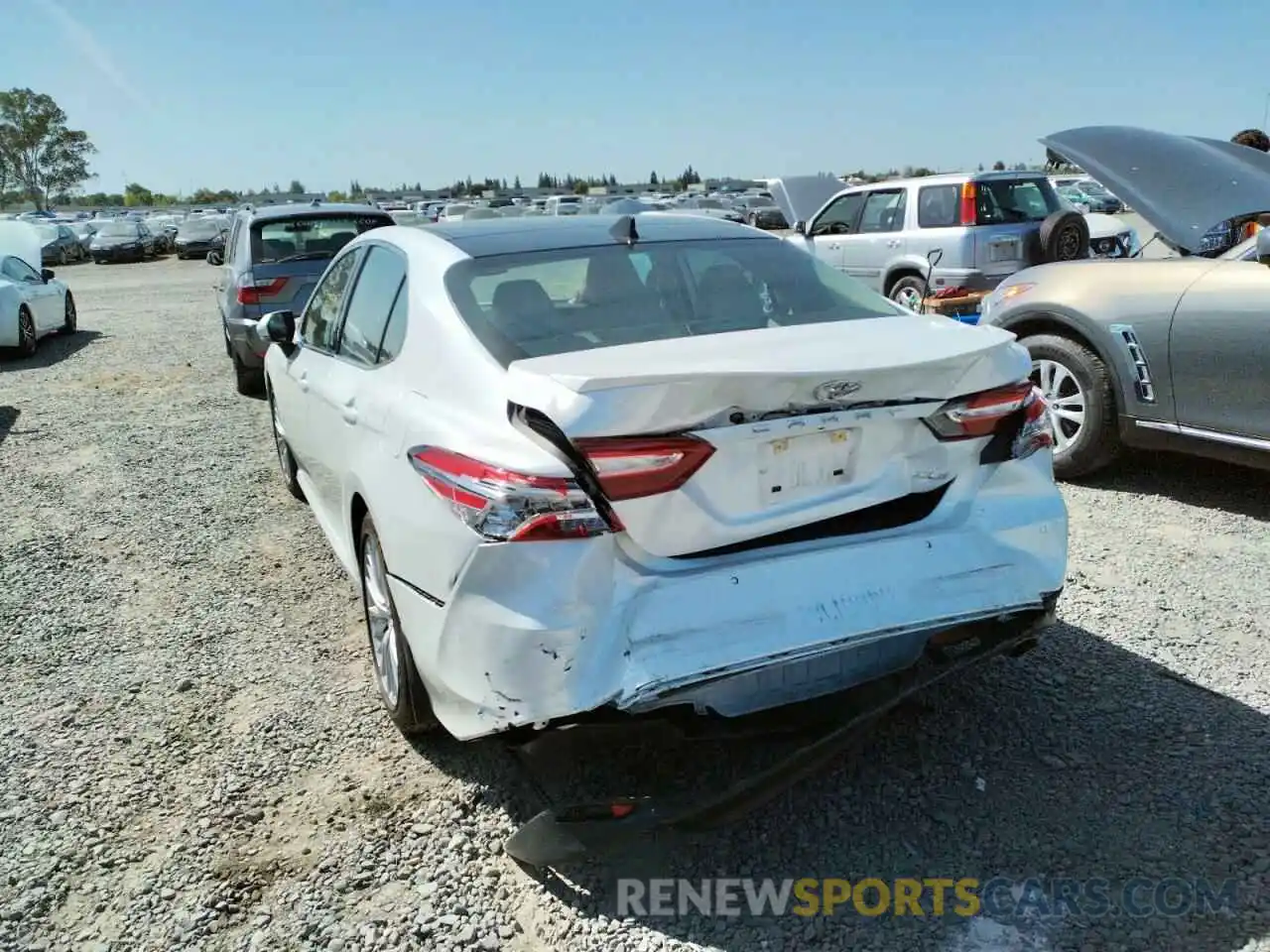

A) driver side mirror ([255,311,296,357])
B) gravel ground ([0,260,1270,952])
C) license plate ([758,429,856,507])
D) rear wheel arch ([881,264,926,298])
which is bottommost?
gravel ground ([0,260,1270,952])

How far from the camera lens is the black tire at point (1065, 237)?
375 inches

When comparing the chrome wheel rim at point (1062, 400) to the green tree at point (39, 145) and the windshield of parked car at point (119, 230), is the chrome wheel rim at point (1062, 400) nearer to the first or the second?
the windshield of parked car at point (119, 230)

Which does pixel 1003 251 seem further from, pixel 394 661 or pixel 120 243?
pixel 120 243

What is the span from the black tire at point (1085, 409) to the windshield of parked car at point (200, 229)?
120 ft

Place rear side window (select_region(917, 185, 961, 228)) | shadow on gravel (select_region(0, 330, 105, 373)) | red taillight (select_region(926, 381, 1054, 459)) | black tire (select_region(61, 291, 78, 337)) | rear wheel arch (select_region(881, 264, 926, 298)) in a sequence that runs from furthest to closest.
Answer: black tire (select_region(61, 291, 78, 337)) → shadow on gravel (select_region(0, 330, 105, 373)) → rear wheel arch (select_region(881, 264, 926, 298)) → rear side window (select_region(917, 185, 961, 228)) → red taillight (select_region(926, 381, 1054, 459))

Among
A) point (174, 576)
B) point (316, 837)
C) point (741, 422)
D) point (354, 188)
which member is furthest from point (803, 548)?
point (354, 188)

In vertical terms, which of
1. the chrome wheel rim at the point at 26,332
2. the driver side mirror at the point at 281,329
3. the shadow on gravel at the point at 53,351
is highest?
the driver side mirror at the point at 281,329

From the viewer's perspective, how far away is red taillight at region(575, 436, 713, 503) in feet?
7.51

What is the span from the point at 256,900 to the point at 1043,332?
503cm

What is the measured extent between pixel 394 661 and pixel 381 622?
0.23 meters

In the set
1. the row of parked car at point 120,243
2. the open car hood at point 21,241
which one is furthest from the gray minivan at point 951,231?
the row of parked car at point 120,243

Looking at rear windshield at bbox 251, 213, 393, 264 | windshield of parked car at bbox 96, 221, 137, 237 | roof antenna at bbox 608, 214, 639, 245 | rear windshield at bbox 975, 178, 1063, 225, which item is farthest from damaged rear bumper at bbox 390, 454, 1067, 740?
windshield of parked car at bbox 96, 221, 137, 237

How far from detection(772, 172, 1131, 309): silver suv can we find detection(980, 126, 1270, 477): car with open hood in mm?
4095

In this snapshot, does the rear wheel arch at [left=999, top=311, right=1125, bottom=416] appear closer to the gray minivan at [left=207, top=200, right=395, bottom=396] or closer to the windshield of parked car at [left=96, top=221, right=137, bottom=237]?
the gray minivan at [left=207, top=200, right=395, bottom=396]
